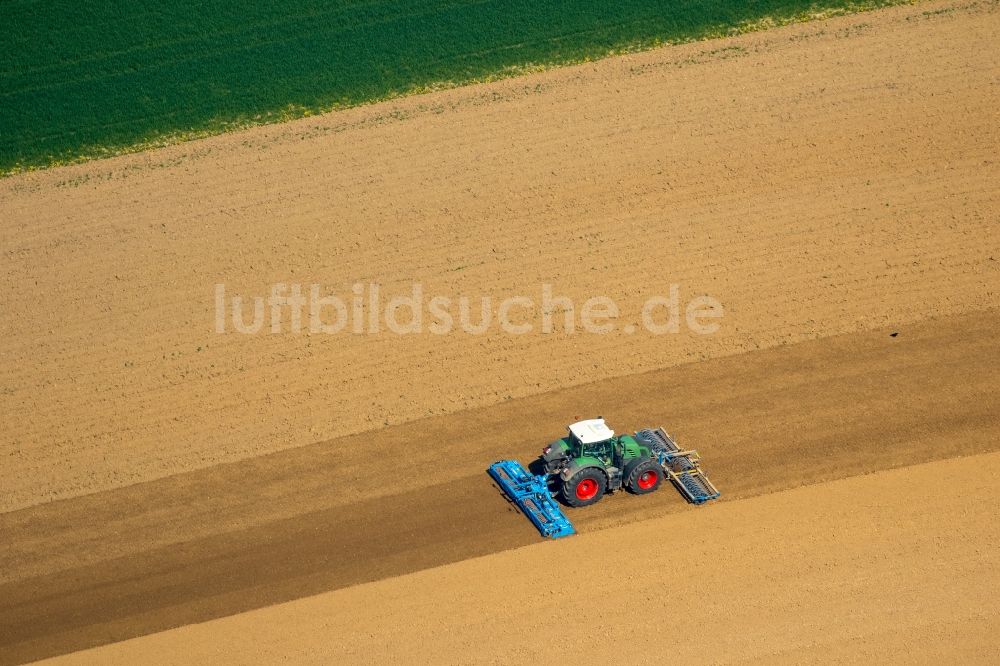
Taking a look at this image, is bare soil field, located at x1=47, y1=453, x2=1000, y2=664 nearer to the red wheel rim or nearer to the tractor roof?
the red wheel rim

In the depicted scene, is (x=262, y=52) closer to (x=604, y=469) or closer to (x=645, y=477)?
(x=604, y=469)

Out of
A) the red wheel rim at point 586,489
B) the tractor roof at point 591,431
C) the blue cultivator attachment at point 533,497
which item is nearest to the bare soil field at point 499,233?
the blue cultivator attachment at point 533,497

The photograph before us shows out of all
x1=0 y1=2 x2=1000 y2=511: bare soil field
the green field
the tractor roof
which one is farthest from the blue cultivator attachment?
the green field

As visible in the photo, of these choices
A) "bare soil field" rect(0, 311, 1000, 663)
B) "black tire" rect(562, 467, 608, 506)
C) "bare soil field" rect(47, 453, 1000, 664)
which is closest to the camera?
"bare soil field" rect(47, 453, 1000, 664)

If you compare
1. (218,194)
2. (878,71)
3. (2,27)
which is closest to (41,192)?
(218,194)

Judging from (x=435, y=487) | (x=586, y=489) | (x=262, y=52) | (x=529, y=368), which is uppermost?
(x=262, y=52)

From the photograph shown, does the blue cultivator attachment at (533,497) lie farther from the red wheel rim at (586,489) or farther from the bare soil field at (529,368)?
the red wheel rim at (586,489)

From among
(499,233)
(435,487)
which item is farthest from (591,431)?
(499,233)
